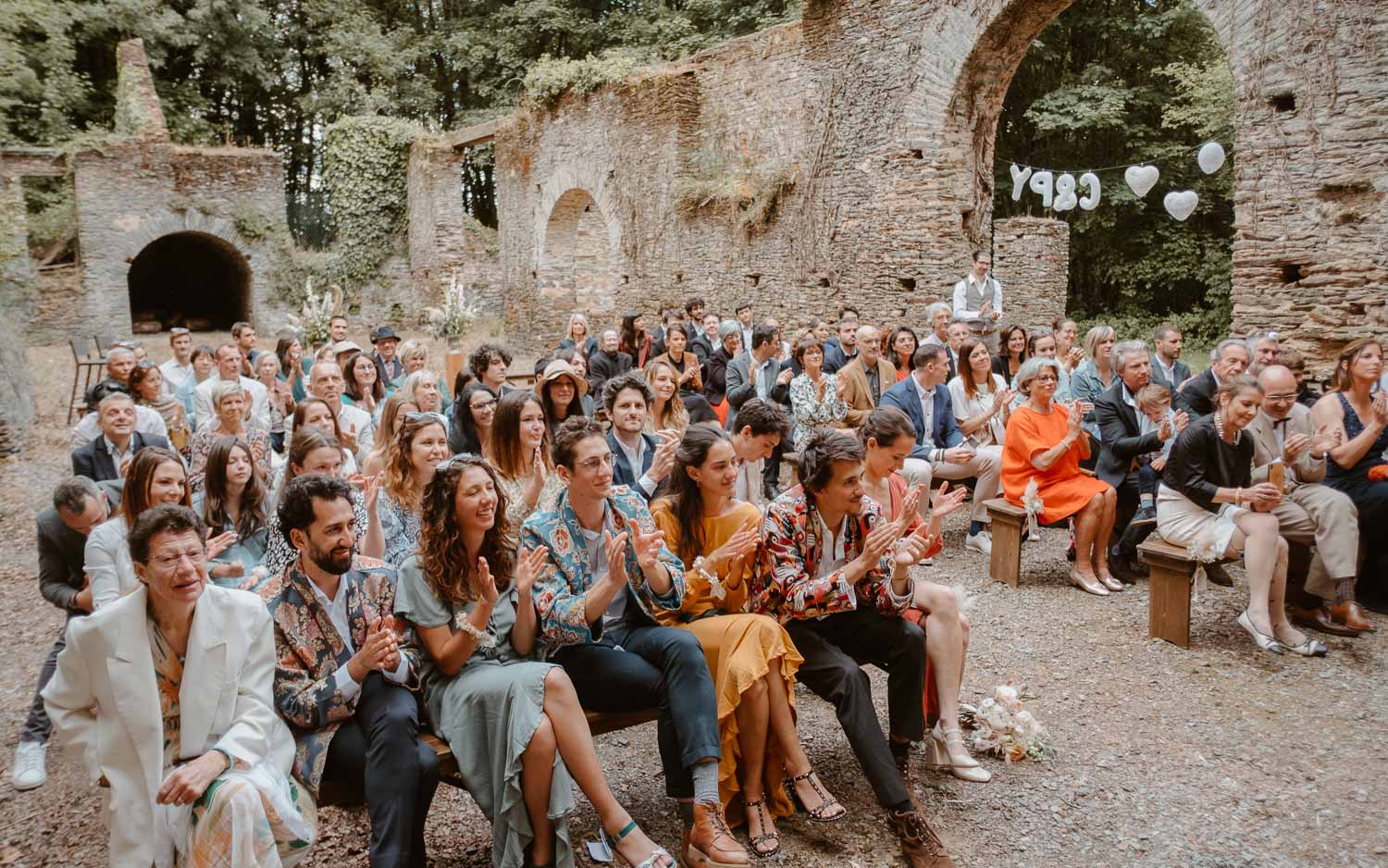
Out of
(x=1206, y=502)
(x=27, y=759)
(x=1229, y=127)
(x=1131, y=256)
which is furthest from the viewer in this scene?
(x=1131, y=256)

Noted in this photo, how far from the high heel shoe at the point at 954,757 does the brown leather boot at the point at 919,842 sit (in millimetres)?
561

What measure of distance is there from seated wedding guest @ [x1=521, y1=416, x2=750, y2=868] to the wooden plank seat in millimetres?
50

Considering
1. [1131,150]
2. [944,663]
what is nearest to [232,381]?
[944,663]

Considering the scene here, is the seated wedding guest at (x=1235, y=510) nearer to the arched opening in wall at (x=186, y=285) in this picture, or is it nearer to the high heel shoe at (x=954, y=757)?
the high heel shoe at (x=954, y=757)

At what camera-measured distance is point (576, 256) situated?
18562 mm

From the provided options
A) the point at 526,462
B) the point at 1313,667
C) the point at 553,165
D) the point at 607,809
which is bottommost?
the point at 1313,667

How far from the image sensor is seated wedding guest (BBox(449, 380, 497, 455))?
17.0ft

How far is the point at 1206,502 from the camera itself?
16.3 feet

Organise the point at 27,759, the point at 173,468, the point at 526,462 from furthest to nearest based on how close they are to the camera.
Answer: the point at 526,462 < the point at 27,759 < the point at 173,468

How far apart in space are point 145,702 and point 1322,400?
6.26 m

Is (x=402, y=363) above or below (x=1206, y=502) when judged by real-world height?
above

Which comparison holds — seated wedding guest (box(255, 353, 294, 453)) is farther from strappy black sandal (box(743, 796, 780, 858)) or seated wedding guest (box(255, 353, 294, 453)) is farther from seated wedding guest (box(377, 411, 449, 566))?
strappy black sandal (box(743, 796, 780, 858))

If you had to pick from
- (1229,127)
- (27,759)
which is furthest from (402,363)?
(1229,127)

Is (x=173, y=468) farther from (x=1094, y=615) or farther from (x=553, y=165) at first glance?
(x=553, y=165)
